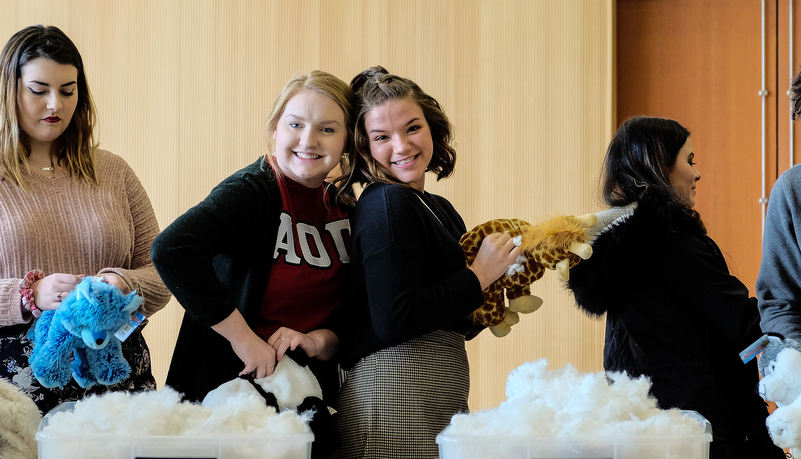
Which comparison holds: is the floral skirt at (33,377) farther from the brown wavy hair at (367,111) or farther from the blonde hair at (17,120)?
the brown wavy hair at (367,111)

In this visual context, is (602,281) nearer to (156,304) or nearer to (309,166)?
(309,166)

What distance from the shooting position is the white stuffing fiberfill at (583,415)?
811mm

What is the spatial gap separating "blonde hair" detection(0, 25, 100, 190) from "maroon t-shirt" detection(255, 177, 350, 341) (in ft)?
1.79

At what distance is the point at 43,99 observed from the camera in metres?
1.43

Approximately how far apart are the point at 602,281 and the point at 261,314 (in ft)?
2.51

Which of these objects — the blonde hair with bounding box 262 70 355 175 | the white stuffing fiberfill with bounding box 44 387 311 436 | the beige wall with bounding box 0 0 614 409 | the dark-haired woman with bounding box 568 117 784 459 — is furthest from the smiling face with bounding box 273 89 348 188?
the beige wall with bounding box 0 0 614 409

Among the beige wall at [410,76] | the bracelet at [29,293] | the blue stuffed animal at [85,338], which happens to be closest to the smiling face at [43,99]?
the bracelet at [29,293]

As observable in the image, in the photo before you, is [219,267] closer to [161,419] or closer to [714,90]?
[161,419]

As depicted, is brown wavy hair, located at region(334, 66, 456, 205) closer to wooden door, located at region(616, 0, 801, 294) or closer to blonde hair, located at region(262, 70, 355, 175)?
blonde hair, located at region(262, 70, 355, 175)

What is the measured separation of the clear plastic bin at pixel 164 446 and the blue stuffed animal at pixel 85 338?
1.06ft

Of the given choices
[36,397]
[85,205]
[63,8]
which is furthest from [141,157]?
[36,397]

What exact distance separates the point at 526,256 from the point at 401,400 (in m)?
0.35

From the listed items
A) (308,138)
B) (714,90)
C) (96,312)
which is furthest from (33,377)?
(714,90)

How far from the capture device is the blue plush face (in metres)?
1.12
